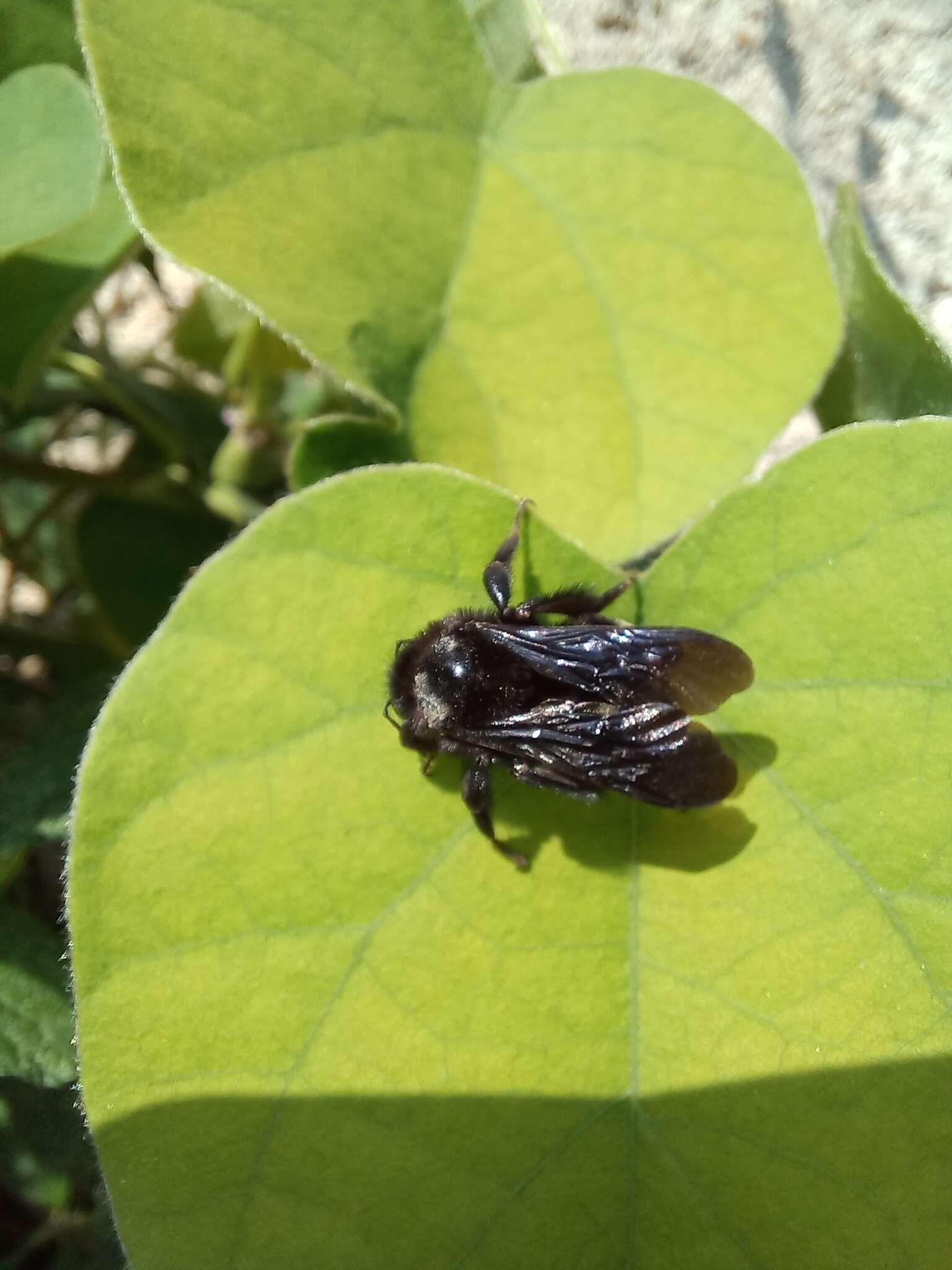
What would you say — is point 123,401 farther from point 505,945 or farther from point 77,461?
point 505,945

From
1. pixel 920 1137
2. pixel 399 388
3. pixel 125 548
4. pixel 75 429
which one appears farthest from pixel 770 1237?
pixel 75 429

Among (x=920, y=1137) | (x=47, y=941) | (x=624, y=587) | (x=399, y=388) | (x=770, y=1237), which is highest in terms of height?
(x=399, y=388)

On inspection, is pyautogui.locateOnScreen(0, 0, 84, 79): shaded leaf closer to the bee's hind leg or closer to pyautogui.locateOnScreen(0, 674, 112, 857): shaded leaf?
pyautogui.locateOnScreen(0, 674, 112, 857): shaded leaf

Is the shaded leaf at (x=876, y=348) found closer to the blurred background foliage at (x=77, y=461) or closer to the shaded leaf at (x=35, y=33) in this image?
the blurred background foliage at (x=77, y=461)

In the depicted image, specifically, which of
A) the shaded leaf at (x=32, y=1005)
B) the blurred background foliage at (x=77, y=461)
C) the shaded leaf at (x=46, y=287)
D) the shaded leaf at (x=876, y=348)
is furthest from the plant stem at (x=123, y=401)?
the shaded leaf at (x=876, y=348)

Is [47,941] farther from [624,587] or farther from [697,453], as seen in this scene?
[697,453]

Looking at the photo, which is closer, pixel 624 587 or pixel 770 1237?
pixel 770 1237

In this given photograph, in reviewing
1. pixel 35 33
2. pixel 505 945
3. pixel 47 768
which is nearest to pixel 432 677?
pixel 505 945
